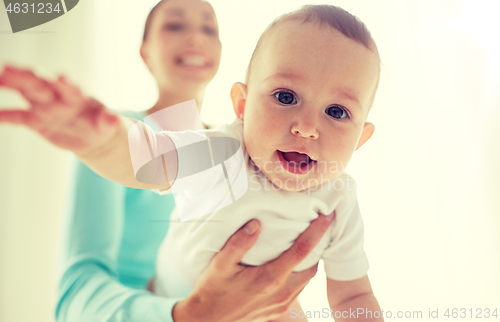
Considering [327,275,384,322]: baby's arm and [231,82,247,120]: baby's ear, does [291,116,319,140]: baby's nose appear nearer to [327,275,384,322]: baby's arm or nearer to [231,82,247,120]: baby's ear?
[231,82,247,120]: baby's ear

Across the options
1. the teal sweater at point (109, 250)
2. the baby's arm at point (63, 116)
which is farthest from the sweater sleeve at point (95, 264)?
the baby's arm at point (63, 116)

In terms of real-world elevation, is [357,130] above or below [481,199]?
above

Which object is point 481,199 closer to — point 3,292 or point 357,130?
point 357,130

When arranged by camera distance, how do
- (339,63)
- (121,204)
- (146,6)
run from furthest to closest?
(146,6)
(121,204)
(339,63)

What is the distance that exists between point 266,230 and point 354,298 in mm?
186

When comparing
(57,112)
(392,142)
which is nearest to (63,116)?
(57,112)

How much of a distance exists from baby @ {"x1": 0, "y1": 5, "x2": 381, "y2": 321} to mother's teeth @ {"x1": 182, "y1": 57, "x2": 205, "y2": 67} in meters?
0.15

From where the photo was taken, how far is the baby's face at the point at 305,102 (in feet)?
1.28

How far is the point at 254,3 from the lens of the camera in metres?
0.68

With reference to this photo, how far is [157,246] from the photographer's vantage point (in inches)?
20.6

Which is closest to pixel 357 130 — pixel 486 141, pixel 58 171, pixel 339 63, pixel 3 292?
pixel 339 63

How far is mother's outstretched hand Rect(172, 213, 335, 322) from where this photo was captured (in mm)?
432

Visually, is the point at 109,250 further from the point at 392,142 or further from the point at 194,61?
the point at 392,142

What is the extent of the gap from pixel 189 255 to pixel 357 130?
0.27 metres
